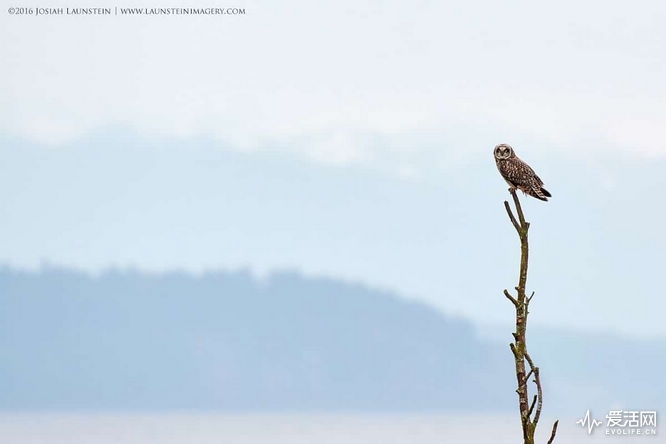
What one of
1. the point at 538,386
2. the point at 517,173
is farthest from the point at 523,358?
the point at 517,173

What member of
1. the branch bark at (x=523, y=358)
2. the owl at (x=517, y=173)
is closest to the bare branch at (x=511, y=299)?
the branch bark at (x=523, y=358)

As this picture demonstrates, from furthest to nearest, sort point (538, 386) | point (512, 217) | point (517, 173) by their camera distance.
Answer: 1. point (517, 173)
2. point (512, 217)
3. point (538, 386)

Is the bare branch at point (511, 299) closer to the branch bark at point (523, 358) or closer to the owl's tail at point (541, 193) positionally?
the branch bark at point (523, 358)

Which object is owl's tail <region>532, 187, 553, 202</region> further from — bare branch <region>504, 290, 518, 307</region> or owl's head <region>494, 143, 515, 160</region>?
bare branch <region>504, 290, 518, 307</region>

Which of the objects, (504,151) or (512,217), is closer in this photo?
(512,217)

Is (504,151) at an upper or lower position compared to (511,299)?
upper

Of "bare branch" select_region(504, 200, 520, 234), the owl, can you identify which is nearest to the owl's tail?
the owl

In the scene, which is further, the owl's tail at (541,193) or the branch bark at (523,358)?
the owl's tail at (541,193)

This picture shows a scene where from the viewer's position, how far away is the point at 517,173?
371 inches

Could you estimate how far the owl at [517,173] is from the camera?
9406mm

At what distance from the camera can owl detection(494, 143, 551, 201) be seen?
9.41 meters

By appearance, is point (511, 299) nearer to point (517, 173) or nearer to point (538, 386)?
point (538, 386)

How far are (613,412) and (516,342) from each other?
6.64 meters

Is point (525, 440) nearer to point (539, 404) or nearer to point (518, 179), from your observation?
point (539, 404)
